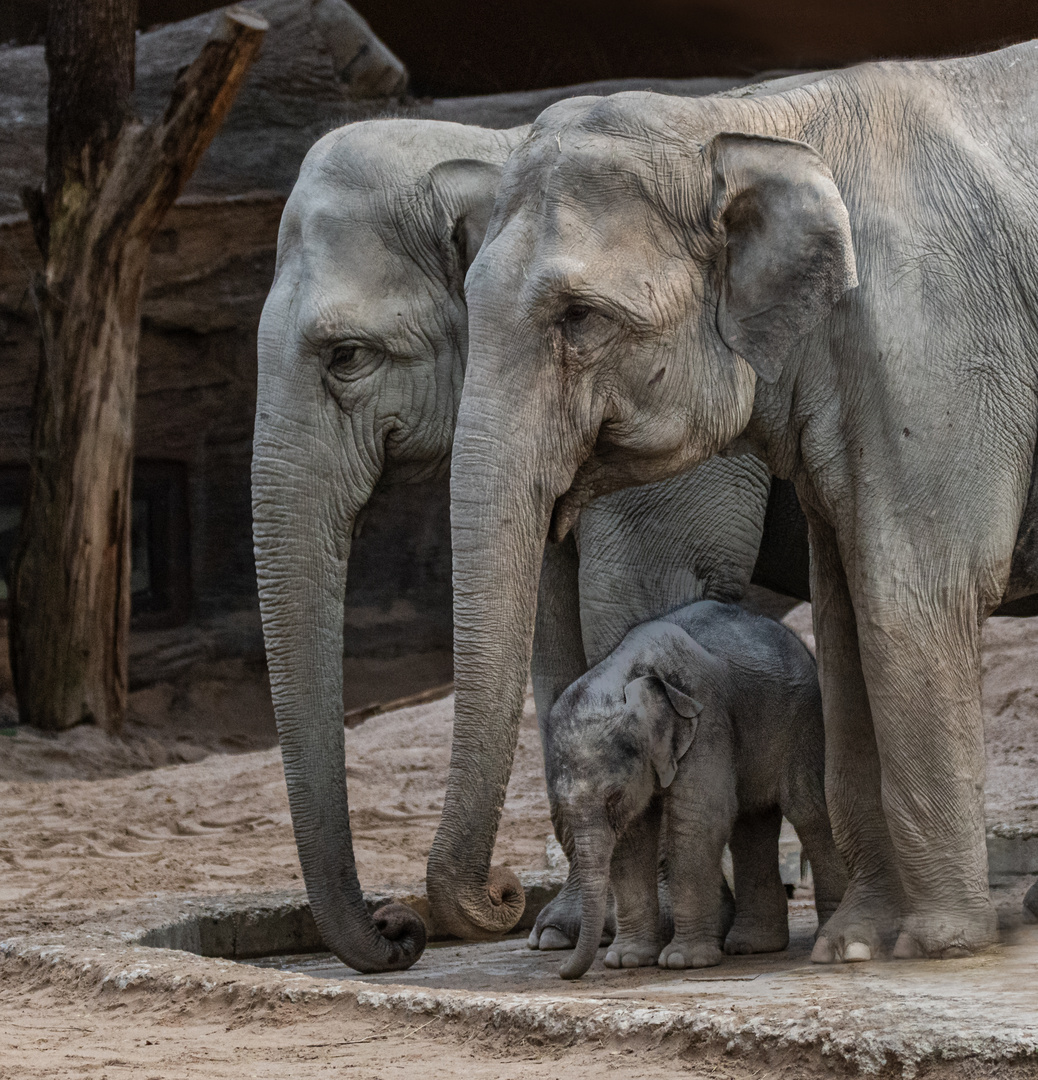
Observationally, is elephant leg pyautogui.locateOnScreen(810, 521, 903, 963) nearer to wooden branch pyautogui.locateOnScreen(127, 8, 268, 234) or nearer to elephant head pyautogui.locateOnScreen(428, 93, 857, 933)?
elephant head pyautogui.locateOnScreen(428, 93, 857, 933)

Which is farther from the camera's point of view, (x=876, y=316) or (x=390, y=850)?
(x=390, y=850)

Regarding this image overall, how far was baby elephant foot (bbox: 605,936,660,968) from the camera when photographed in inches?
168

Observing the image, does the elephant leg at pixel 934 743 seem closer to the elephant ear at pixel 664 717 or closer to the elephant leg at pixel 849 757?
the elephant leg at pixel 849 757

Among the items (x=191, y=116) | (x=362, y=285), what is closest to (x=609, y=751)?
(x=362, y=285)

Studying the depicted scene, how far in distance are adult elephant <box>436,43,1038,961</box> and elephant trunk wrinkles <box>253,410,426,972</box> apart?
697mm

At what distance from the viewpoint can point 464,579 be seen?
3762 mm

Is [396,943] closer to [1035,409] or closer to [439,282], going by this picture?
[439,282]

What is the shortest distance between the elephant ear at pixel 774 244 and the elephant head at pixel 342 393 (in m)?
1.25

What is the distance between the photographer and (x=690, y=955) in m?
4.16

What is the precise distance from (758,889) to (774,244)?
67.5 inches

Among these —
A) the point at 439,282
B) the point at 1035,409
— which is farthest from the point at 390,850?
the point at 1035,409

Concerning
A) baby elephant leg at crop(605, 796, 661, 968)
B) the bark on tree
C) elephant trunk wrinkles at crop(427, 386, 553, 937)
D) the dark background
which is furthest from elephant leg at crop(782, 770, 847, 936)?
the dark background

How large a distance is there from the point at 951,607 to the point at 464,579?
1.04 m

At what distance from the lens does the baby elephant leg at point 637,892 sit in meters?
4.28
